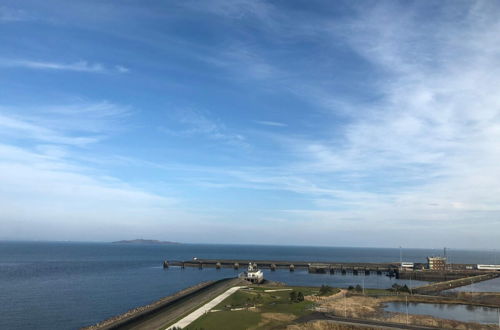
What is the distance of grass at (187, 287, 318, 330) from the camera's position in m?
54.5

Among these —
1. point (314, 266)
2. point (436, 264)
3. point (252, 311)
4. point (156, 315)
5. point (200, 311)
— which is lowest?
point (156, 315)

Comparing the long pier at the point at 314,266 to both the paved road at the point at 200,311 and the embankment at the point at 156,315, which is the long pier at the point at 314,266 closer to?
the paved road at the point at 200,311

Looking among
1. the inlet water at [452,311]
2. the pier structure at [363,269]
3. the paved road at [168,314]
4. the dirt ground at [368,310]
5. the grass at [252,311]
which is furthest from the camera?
the pier structure at [363,269]

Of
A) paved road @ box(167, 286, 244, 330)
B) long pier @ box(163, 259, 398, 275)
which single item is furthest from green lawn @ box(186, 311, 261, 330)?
long pier @ box(163, 259, 398, 275)

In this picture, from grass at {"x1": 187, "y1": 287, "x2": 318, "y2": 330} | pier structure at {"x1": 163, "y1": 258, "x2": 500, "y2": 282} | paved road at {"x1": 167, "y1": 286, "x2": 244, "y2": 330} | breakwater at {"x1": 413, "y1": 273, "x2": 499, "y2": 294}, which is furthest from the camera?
pier structure at {"x1": 163, "y1": 258, "x2": 500, "y2": 282}

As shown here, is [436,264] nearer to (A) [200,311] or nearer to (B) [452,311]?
(B) [452,311]

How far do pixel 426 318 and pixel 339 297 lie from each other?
23026mm

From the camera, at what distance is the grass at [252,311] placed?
179 ft

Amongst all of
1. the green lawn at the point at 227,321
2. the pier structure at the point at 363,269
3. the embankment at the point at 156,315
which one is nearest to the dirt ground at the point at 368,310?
the green lawn at the point at 227,321

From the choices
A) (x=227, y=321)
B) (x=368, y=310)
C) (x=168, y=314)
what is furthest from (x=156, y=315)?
(x=368, y=310)

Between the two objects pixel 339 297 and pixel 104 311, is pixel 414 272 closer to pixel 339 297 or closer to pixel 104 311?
pixel 339 297

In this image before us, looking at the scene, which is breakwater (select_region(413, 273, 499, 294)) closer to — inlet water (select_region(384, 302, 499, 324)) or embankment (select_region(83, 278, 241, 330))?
inlet water (select_region(384, 302, 499, 324))

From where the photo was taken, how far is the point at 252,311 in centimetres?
6359

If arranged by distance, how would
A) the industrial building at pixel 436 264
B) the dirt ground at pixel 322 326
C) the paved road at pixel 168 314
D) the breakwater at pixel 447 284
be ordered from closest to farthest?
the dirt ground at pixel 322 326, the paved road at pixel 168 314, the breakwater at pixel 447 284, the industrial building at pixel 436 264
